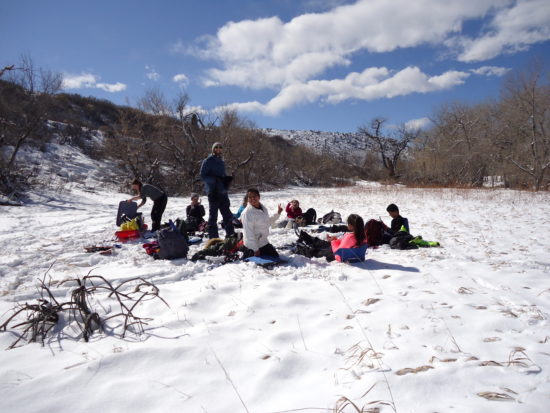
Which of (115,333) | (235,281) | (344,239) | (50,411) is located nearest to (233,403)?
(50,411)

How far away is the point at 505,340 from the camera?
7.28 feet

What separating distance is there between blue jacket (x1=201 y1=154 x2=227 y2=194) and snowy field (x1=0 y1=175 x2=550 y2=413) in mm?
1985

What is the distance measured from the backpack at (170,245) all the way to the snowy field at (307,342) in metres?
0.36

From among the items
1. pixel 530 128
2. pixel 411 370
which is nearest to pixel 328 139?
pixel 530 128

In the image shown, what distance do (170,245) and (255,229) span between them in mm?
1525

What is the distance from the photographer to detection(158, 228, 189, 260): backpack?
4832mm

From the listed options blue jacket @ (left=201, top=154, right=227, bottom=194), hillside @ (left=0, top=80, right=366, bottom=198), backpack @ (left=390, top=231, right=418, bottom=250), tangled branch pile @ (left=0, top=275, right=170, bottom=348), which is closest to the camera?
tangled branch pile @ (left=0, top=275, right=170, bottom=348)

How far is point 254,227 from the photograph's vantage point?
4.73 meters

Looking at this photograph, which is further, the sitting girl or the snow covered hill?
the snow covered hill

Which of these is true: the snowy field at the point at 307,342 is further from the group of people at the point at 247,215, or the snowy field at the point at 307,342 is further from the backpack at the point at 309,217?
the backpack at the point at 309,217

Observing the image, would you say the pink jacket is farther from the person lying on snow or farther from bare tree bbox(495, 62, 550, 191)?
bare tree bbox(495, 62, 550, 191)

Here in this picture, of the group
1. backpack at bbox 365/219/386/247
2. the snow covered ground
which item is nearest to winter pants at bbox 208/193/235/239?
the snow covered ground

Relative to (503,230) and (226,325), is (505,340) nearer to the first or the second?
(226,325)

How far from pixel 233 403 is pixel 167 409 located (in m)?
0.38
